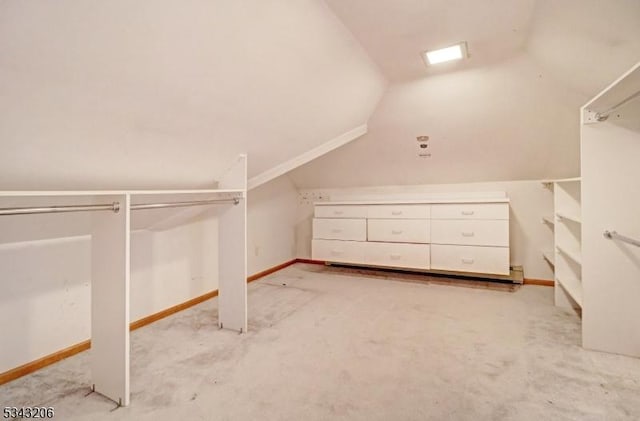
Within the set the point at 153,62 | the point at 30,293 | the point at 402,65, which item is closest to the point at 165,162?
the point at 153,62

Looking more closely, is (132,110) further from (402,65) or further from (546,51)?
(546,51)

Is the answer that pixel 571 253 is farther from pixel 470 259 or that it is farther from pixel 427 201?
pixel 427 201

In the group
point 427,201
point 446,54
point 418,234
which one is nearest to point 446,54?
point 446,54

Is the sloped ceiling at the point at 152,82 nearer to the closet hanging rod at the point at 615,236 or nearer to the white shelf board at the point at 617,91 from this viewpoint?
the white shelf board at the point at 617,91

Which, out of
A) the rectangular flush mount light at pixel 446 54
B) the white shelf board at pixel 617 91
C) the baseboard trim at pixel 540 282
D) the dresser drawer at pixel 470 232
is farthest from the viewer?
the baseboard trim at pixel 540 282

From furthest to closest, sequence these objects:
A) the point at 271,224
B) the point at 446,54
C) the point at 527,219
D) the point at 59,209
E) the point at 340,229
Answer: the point at 271,224
the point at 340,229
the point at 527,219
the point at 446,54
the point at 59,209

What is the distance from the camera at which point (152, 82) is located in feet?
4.13

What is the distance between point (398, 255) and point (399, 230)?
27cm

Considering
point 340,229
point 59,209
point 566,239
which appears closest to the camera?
point 59,209

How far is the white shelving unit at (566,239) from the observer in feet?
7.82

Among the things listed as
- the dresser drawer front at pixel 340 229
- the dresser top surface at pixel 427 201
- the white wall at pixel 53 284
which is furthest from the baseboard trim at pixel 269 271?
the white wall at pixel 53 284

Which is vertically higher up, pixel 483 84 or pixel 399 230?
pixel 483 84

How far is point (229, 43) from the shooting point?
53.1 inches

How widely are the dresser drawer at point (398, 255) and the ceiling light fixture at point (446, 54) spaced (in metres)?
1.75
